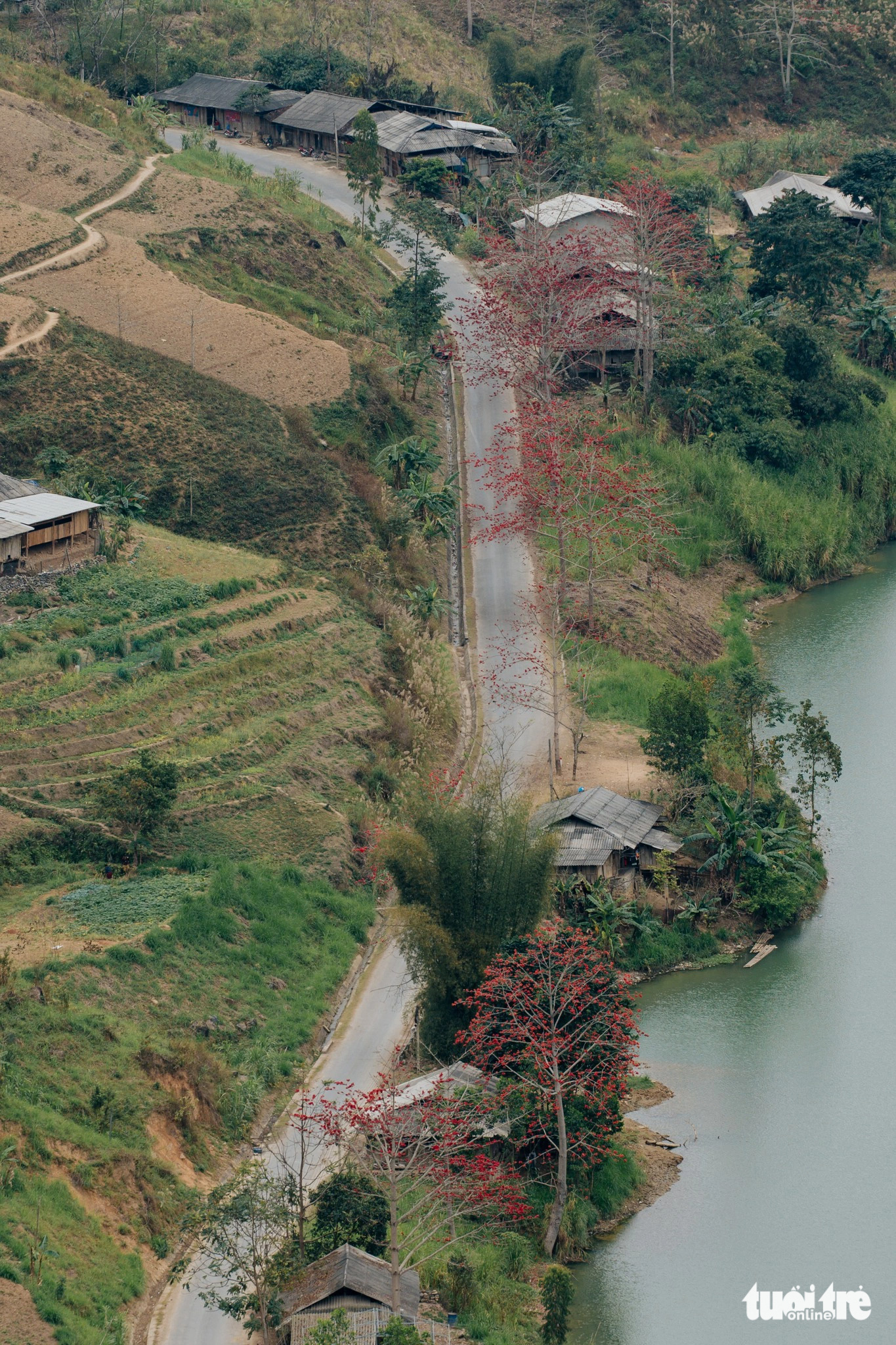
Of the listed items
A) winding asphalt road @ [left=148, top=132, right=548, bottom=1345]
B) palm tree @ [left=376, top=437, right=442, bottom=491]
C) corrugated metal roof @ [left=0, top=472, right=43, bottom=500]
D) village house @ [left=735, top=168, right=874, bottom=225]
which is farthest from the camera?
village house @ [left=735, top=168, right=874, bottom=225]

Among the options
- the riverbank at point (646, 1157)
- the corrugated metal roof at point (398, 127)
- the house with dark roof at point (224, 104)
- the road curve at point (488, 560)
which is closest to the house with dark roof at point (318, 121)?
the house with dark roof at point (224, 104)

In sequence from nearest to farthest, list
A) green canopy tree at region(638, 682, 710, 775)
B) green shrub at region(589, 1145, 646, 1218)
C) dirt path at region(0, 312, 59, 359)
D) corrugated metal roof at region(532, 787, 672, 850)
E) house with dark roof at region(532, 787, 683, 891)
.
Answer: green shrub at region(589, 1145, 646, 1218) → house with dark roof at region(532, 787, 683, 891) → corrugated metal roof at region(532, 787, 672, 850) → green canopy tree at region(638, 682, 710, 775) → dirt path at region(0, 312, 59, 359)

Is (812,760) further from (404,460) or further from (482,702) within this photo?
(404,460)

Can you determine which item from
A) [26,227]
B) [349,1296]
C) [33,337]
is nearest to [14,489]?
[33,337]

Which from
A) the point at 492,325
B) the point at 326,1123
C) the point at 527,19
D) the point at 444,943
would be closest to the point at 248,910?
the point at 444,943

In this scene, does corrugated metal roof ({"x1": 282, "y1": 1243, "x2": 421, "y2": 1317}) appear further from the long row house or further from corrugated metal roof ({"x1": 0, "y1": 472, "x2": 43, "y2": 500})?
the long row house

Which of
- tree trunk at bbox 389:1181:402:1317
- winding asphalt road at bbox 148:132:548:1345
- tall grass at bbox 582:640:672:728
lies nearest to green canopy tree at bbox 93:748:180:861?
winding asphalt road at bbox 148:132:548:1345

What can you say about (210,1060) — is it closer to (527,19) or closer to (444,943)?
(444,943)
